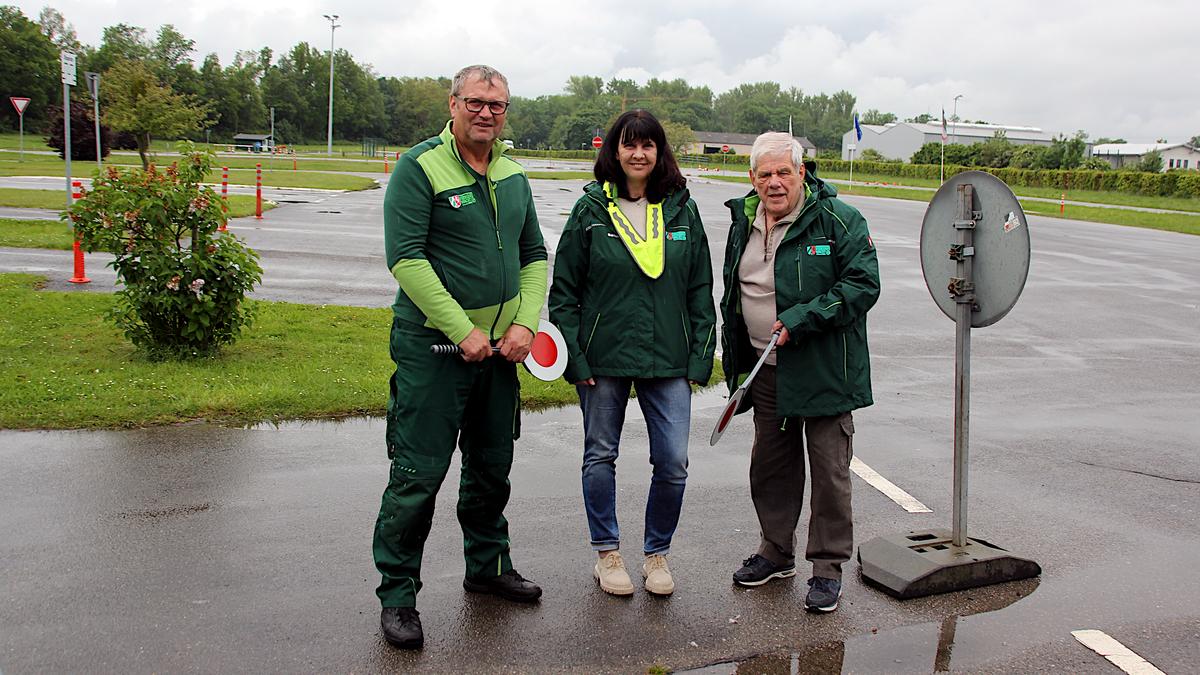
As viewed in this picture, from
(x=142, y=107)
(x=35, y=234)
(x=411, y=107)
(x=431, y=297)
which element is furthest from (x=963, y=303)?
(x=411, y=107)

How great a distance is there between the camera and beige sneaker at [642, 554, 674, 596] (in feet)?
14.2

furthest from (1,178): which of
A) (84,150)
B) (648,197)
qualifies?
(648,197)

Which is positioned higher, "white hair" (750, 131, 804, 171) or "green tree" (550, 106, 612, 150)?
"green tree" (550, 106, 612, 150)

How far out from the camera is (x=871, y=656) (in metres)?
3.86

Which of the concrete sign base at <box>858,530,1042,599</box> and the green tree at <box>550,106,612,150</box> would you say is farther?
the green tree at <box>550,106,612,150</box>

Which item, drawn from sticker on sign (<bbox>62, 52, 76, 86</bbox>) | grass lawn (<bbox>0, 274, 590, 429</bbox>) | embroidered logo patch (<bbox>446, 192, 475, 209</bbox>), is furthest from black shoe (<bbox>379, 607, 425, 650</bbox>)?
sticker on sign (<bbox>62, 52, 76, 86</bbox>)

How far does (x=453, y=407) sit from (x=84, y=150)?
55.2 m

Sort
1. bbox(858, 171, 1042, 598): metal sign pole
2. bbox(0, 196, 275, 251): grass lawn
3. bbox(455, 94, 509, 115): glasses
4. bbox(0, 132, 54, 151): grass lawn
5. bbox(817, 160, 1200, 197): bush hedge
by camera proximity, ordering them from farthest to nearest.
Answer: bbox(0, 132, 54, 151): grass lawn → bbox(817, 160, 1200, 197): bush hedge → bbox(0, 196, 275, 251): grass lawn → bbox(858, 171, 1042, 598): metal sign pole → bbox(455, 94, 509, 115): glasses

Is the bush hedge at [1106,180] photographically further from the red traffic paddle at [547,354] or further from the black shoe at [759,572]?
the red traffic paddle at [547,354]

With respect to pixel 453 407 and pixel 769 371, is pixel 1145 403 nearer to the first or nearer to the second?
pixel 769 371

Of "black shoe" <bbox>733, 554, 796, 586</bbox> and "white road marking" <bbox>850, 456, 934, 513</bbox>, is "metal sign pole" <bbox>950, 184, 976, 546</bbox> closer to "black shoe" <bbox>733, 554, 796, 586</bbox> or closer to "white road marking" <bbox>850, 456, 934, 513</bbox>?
"black shoe" <bbox>733, 554, 796, 586</bbox>

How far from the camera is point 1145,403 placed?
8438 millimetres

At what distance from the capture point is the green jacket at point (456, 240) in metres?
3.79

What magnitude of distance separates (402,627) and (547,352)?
1.25 metres
